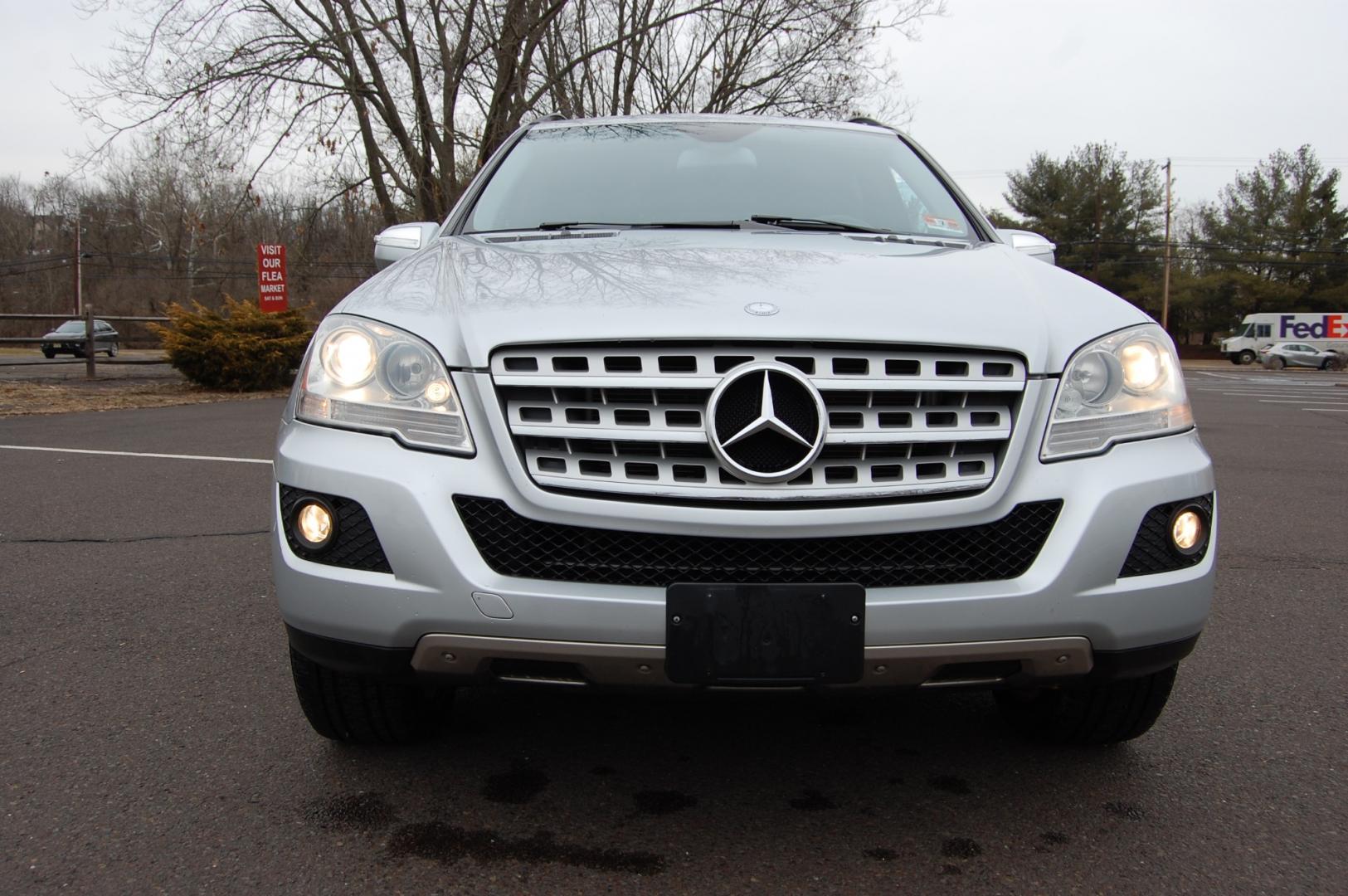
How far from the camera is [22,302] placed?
6169cm

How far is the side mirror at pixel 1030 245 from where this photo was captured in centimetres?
316

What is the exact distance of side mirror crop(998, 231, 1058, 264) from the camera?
3.16 metres

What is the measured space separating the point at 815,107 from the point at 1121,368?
19889mm

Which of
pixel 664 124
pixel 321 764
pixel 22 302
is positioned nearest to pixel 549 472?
pixel 321 764

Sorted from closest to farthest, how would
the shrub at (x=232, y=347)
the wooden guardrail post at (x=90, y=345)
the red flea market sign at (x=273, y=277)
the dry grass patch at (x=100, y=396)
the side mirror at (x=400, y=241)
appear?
1. the side mirror at (x=400, y=241)
2. the dry grass patch at (x=100, y=396)
3. the shrub at (x=232, y=347)
4. the wooden guardrail post at (x=90, y=345)
5. the red flea market sign at (x=273, y=277)

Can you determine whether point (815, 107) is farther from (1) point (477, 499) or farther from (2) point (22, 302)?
(2) point (22, 302)

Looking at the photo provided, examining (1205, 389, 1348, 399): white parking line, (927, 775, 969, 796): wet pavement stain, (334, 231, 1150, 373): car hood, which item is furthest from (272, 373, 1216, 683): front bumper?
Result: (1205, 389, 1348, 399): white parking line

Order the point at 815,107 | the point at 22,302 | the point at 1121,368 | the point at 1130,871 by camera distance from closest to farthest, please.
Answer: the point at 1130,871, the point at 1121,368, the point at 815,107, the point at 22,302

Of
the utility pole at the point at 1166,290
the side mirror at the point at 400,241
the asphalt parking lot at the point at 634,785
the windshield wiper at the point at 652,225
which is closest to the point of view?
the asphalt parking lot at the point at 634,785

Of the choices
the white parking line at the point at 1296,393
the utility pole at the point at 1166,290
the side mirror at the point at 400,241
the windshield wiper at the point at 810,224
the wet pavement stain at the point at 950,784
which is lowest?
the white parking line at the point at 1296,393

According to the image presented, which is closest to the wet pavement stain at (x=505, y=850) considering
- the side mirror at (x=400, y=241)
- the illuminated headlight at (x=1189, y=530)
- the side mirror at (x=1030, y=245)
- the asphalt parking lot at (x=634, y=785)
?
the asphalt parking lot at (x=634, y=785)

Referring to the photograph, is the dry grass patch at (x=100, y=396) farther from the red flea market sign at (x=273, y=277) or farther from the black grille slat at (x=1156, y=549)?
the black grille slat at (x=1156, y=549)

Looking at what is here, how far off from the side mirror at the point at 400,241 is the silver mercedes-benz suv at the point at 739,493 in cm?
104

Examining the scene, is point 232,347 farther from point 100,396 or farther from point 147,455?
point 147,455
